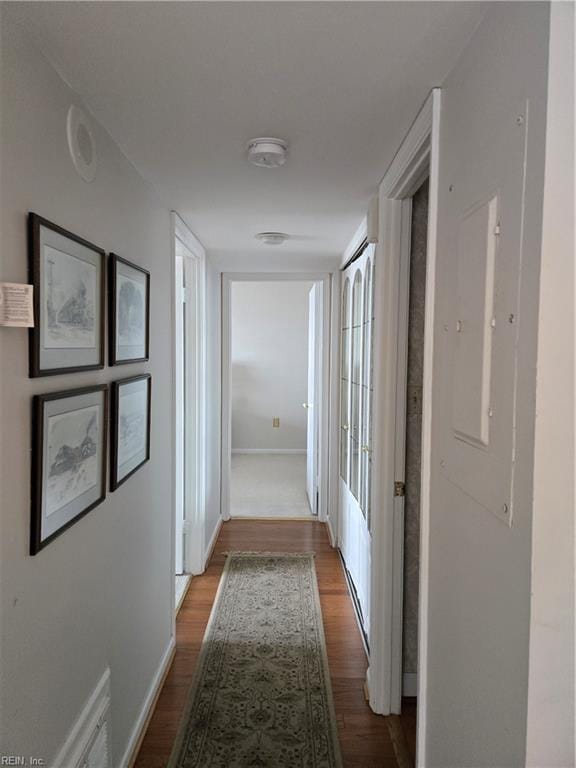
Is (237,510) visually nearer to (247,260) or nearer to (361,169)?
(247,260)

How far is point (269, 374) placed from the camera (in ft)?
23.7

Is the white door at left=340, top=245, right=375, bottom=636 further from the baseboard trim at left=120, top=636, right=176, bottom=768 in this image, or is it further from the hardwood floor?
the baseboard trim at left=120, top=636, right=176, bottom=768

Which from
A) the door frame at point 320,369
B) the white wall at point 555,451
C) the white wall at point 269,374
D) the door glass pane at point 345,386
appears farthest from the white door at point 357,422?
the white wall at point 269,374

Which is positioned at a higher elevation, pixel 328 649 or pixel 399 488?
pixel 399 488

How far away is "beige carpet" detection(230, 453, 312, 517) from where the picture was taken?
4742 mm

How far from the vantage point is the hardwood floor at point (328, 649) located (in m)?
1.95

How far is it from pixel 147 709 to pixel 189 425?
5.48ft

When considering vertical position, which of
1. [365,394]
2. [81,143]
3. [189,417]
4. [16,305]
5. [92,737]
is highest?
[81,143]

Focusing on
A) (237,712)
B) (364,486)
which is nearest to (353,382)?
(364,486)

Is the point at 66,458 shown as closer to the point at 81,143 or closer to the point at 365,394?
the point at 81,143

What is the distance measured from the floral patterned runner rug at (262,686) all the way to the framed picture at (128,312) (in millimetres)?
1466

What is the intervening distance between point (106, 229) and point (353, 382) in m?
2.00

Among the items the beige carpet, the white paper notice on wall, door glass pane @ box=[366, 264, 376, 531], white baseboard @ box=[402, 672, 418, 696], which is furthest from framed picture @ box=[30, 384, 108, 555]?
the beige carpet

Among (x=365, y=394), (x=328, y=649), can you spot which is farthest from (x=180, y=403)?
(x=328, y=649)
